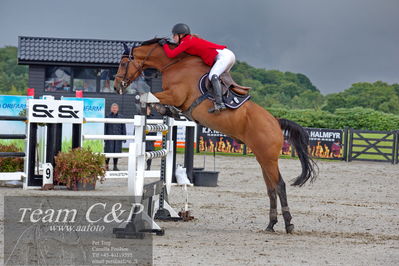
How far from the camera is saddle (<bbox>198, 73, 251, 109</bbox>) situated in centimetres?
841

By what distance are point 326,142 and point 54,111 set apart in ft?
48.1

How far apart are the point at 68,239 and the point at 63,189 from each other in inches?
214

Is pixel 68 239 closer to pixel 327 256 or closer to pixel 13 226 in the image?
pixel 13 226

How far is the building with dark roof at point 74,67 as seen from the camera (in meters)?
30.8

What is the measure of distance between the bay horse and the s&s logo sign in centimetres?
372

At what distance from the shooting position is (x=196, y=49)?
855 centimetres

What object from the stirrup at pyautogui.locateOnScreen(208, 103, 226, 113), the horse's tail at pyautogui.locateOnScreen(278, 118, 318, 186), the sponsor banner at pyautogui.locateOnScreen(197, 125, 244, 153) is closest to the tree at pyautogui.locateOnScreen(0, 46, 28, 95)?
the sponsor banner at pyautogui.locateOnScreen(197, 125, 244, 153)

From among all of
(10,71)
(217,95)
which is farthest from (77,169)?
(10,71)

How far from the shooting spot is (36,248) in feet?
20.5

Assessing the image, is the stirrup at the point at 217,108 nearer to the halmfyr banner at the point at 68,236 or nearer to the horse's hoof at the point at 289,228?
the halmfyr banner at the point at 68,236

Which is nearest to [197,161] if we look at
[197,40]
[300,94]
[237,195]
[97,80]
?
[237,195]

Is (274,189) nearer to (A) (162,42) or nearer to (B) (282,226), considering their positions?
(B) (282,226)

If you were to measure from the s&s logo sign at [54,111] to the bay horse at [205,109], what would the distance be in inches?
146

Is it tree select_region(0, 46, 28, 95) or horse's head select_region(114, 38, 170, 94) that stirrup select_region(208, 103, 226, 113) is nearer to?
horse's head select_region(114, 38, 170, 94)
